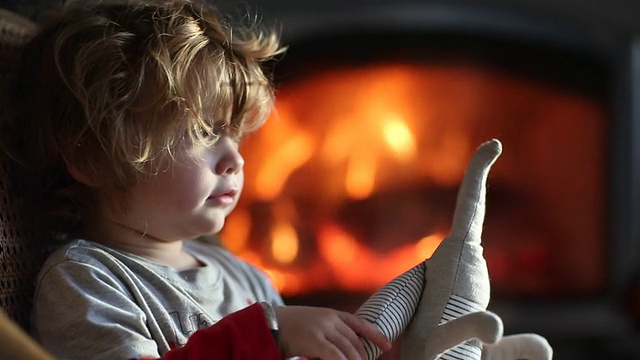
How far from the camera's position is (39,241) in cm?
92

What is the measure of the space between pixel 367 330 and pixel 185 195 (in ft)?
0.86

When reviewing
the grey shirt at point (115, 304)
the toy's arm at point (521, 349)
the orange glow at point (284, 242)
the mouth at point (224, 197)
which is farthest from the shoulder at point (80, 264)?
the orange glow at point (284, 242)

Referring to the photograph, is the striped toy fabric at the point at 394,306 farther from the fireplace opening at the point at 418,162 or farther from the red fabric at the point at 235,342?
the fireplace opening at the point at 418,162

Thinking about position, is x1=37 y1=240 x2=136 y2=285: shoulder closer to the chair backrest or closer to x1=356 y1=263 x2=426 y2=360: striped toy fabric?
the chair backrest

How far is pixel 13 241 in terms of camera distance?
34.2 inches

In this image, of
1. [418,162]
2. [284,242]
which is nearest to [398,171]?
[418,162]

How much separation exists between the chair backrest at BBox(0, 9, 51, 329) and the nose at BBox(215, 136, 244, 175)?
21cm

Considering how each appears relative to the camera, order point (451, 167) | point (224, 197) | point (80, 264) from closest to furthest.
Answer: point (80, 264) → point (224, 197) → point (451, 167)

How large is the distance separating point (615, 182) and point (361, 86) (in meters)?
0.52

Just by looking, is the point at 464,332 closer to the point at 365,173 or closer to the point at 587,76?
the point at 365,173

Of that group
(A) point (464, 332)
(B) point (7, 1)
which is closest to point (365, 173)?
(B) point (7, 1)

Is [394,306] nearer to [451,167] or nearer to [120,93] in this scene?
[120,93]

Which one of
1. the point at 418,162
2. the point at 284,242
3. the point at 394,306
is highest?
the point at 418,162

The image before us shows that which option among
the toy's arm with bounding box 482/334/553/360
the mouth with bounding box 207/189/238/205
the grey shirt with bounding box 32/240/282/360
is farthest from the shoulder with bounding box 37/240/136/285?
the toy's arm with bounding box 482/334/553/360
